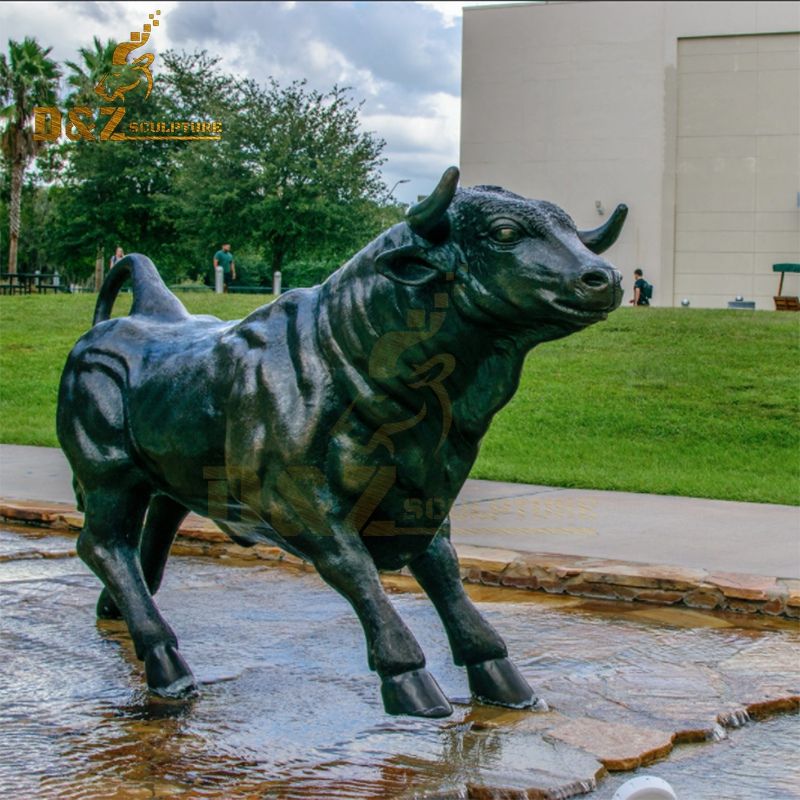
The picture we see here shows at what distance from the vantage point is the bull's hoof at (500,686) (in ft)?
13.1

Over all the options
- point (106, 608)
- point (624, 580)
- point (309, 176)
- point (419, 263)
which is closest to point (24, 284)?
point (309, 176)

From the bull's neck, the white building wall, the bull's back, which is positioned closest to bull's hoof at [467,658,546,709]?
the bull's neck

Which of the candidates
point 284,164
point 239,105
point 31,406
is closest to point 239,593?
point 31,406

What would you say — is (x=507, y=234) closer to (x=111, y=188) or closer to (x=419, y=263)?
(x=419, y=263)

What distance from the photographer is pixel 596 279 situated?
130 inches

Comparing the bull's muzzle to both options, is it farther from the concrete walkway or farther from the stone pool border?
the concrete walkway

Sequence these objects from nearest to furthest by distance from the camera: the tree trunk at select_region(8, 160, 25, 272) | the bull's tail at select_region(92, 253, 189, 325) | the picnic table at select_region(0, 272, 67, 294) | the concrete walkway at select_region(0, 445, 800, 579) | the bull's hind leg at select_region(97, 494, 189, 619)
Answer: the bull's tail at select_region(92, 253, 189, 325) < the bull's hind leg at select_region(97, 494, 189, 619) < the concrete walkway at select_region(0, 445, 800, 579) < the picnic table at select_region(0, 272, 67, 294) < the tree trunk at select_region(8, 160, 25, 272)

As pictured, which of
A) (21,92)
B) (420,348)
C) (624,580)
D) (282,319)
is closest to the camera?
(420,348)

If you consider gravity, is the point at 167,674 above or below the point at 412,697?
below

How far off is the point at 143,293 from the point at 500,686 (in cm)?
202

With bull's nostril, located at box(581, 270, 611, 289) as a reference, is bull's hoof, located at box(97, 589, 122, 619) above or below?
below

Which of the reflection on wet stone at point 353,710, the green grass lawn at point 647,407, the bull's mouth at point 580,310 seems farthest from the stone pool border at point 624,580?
the green grass lawn at point 647,407

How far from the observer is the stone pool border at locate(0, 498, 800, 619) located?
5770 millimetres

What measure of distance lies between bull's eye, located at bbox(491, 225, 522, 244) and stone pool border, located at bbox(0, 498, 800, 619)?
2944mm
